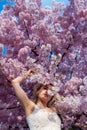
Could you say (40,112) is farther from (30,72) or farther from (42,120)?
(30,72)

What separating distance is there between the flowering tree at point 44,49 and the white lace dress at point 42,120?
4.19 feet

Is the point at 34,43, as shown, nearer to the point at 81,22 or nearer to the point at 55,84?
the point at 81,22

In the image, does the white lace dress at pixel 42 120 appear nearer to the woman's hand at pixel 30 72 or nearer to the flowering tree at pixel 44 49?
the woman's hand at pixel 30 72

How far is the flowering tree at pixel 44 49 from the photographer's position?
7734 millimetres

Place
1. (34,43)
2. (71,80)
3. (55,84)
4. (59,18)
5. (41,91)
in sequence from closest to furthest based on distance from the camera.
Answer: (41,91) → (55,84) → (71,80) → (34,43) → (59,18)

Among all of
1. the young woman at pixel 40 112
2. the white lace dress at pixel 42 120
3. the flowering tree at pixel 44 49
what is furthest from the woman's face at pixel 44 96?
the flowering tree at pixel 44 49

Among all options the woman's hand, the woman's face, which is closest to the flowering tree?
the woman's hand

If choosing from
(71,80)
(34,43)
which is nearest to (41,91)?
(71,80)

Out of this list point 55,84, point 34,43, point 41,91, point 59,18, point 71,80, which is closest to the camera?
point 41,91

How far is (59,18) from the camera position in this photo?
906 centimetres

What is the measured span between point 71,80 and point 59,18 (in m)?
1.97

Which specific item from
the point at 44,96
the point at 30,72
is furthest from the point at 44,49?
the point at 44,96

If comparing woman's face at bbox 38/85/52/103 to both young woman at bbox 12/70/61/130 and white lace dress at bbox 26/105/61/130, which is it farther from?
white lace dress at bbox 26/105/61/130

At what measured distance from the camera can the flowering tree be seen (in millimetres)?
7734
